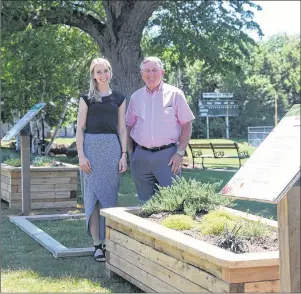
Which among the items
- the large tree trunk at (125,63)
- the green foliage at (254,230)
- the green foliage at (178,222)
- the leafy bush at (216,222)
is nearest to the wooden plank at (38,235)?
the green foliage at (178,222)

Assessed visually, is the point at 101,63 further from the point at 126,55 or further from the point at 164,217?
the point at 126,55

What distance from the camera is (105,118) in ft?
18.2

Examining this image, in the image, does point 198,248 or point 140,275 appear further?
point 140,275

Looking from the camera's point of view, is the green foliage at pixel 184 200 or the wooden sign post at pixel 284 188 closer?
the wooden sign post at pixel 284 188

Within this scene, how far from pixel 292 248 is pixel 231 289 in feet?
2.22

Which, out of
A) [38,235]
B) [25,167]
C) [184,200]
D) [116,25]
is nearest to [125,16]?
[116,25]

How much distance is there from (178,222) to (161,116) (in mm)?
1354

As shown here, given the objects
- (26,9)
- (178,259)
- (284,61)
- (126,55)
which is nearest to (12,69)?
(26,9)

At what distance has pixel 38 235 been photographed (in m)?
6.86

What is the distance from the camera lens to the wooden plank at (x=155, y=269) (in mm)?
3818

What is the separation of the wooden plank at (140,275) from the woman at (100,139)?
2.61 ft

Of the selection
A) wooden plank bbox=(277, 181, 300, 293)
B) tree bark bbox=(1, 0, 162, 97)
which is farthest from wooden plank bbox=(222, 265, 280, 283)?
tree bark bbox=(1, 0, 162, 97)

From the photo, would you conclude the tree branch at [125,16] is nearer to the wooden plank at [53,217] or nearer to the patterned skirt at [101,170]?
the wooden plank at [53,217]

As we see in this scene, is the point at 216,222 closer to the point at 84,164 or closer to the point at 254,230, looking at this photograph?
the point at 254,230
